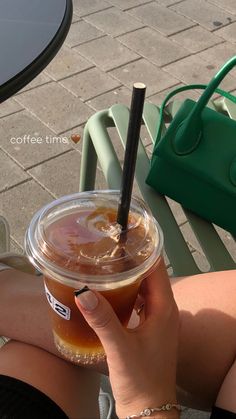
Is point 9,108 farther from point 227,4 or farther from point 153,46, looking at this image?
point 227,4

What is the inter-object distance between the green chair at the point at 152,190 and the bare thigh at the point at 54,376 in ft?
1.25

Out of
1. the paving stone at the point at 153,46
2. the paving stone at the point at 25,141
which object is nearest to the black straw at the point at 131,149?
the paving stone at the point at 25,141

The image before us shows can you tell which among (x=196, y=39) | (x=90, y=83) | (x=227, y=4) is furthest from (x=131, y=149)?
(x=227, y=4)

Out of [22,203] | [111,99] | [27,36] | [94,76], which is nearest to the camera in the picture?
[27,36]

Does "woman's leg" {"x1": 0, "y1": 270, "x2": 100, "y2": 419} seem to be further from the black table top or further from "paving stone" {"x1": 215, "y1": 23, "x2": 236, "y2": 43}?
"paving stone" {"x1": 215, "y1": 23, "x2": 236, "y2": 43}

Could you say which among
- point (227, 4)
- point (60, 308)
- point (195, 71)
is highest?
point (60, 308)

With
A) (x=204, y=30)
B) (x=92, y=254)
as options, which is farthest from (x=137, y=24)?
(x=92, y=254)

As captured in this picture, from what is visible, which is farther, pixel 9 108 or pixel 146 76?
pixel 146 76

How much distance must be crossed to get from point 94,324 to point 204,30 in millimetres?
2959

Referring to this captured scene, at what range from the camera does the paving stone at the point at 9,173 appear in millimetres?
2451

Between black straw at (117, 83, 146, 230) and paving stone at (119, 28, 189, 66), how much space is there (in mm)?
2408

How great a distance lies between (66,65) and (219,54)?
2.84 ft

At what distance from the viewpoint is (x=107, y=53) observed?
320 centimetres

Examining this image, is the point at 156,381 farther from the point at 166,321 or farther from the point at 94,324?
the point at 94,324
